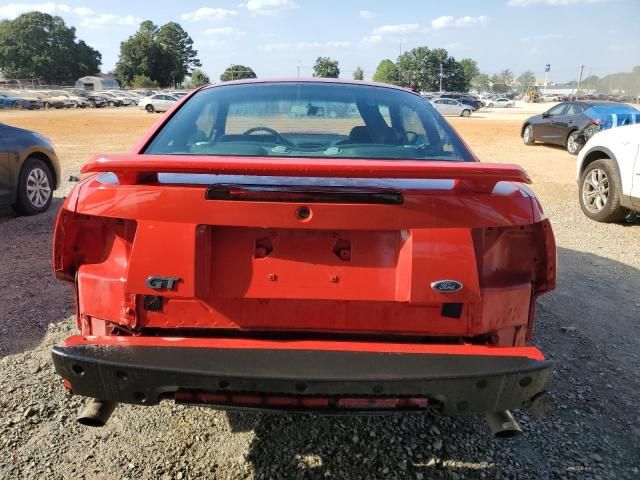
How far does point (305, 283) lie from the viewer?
197 centimetres

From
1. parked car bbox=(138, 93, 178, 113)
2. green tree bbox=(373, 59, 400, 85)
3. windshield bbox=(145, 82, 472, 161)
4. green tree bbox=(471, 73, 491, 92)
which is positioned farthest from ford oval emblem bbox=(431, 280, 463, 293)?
green tree bbox=(471, 73, 491, 92)

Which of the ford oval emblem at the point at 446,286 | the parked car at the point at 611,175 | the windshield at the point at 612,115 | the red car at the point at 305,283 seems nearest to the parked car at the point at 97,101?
the windshield at the point at 612,115

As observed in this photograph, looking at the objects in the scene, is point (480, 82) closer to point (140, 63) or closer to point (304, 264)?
point (140, 63)

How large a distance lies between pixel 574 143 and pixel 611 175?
947cm

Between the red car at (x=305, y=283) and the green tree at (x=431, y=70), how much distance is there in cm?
10905

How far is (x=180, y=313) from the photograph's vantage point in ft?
6.57

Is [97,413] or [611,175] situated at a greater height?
[611,175]

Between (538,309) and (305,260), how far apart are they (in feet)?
9.39

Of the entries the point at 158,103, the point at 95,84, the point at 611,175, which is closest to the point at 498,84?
the point at 95,84

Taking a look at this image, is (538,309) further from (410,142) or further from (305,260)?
(305,260)

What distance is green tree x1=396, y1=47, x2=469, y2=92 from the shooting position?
106m

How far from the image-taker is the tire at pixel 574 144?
1502cm

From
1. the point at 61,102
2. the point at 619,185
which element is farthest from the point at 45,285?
the point at 61,102

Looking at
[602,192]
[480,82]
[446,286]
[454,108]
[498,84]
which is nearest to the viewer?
[446,286]
